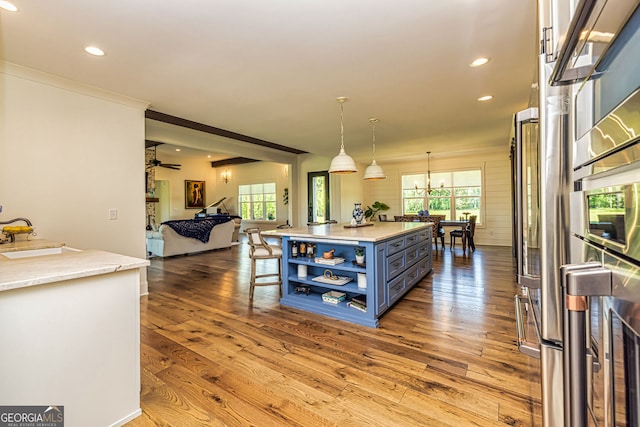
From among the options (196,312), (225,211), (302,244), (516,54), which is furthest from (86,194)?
(225,211)

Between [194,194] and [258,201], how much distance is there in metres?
2.32

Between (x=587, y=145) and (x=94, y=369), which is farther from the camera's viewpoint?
(x=94, y=369)

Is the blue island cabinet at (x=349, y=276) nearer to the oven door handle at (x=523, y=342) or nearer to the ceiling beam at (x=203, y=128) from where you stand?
the oven door handle at (x=523, y=342)

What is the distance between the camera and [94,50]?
8.07ft

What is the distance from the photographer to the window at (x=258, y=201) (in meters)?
10.7

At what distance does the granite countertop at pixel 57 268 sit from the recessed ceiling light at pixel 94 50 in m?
1.79

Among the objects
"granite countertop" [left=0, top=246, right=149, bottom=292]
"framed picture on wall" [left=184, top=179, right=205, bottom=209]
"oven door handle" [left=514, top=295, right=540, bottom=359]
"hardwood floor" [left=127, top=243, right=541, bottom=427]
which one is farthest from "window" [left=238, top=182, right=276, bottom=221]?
"oven door handle" [left=514, top=295, right=540, bottom=359]

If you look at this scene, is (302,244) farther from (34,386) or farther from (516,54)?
(516,54)

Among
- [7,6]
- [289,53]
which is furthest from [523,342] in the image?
[7,6]

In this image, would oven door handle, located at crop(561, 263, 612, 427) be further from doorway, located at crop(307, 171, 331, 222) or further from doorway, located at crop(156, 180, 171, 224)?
doorway, located at crop(156, 180, 171, 224)

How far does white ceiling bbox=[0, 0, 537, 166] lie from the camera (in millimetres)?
1994

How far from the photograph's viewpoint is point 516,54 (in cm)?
259

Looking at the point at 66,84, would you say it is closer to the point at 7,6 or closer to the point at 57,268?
the point at 7,6

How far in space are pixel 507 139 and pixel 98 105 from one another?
6.86 meters
